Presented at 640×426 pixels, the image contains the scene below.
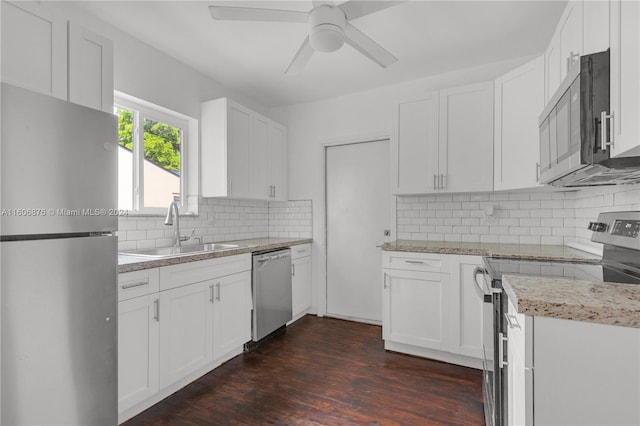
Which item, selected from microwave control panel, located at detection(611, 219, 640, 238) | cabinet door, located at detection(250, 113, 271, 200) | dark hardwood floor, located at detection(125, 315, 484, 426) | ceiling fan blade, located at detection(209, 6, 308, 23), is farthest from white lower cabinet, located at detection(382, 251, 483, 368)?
ceiling fan blade, located at detection(209, 6, 308, 23)

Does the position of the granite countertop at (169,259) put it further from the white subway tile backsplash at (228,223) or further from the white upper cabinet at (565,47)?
the white upper cabinet at (565,47)

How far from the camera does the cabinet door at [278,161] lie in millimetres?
3754

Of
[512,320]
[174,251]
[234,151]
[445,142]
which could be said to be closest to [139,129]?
[234,151]

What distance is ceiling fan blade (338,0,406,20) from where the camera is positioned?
1.65 metres

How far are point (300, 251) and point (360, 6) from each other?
8.32 ft

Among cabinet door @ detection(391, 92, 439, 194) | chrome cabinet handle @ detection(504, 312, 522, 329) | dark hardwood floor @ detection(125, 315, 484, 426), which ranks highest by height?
cabinet door @ detection(391, 92, 439, 194)

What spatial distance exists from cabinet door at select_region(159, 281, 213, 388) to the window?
0.91 meters

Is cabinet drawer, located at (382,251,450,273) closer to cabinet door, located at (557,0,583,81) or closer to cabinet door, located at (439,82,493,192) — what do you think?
cabinet door, located at (439,82,493,192)

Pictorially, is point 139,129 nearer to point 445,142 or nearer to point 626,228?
point 445,142

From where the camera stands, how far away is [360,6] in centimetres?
170

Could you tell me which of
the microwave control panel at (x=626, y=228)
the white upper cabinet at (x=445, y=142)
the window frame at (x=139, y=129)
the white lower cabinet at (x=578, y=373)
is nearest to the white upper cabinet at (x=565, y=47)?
the white upper cabinet at (x=445, y=142)

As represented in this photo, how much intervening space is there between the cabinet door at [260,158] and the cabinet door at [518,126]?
7.60 feet

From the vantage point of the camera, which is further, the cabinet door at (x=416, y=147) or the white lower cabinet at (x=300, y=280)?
the white lower cabinet at (x=300, y=280)

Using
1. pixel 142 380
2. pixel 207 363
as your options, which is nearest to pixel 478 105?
pixel 207 363
